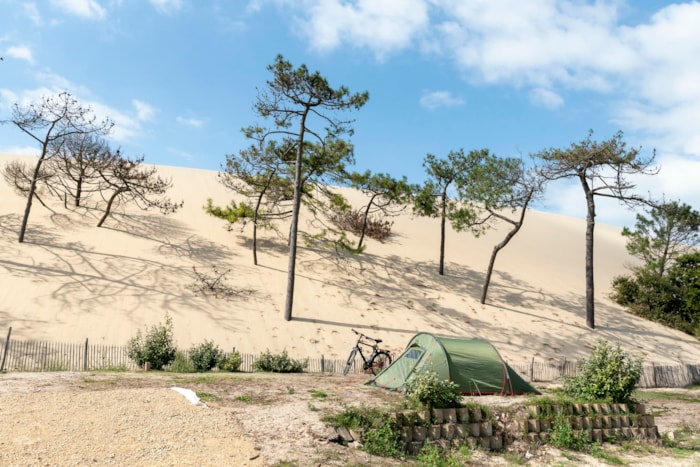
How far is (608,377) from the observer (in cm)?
1220

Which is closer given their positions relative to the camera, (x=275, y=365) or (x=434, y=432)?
(x=434, y=432)

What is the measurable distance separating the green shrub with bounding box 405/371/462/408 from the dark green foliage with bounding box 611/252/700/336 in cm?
2576

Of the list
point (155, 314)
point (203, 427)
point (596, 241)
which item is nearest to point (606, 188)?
point (155, 314)

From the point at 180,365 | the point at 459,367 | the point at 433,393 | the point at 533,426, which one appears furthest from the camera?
the point at 180,365

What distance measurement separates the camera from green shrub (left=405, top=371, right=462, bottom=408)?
10381mm

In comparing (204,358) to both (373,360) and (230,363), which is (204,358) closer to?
(230,363)

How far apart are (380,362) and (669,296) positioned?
22.9 metres

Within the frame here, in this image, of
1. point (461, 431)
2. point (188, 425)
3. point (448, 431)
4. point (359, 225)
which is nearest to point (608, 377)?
point (461, 431)

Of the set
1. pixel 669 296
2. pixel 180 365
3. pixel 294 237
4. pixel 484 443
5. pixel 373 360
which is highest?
pixel 294 237

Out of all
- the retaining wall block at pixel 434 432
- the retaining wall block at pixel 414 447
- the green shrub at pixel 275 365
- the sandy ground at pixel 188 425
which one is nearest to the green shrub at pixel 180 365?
the green shrub at pixel 275 365

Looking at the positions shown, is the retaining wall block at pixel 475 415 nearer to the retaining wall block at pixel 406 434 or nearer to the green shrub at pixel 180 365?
the retaining wall block at pixel 406 434

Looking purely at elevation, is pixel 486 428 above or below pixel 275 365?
below

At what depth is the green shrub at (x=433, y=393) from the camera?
10381 mm

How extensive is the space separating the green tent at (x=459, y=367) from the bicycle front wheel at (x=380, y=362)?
11.2 feet
